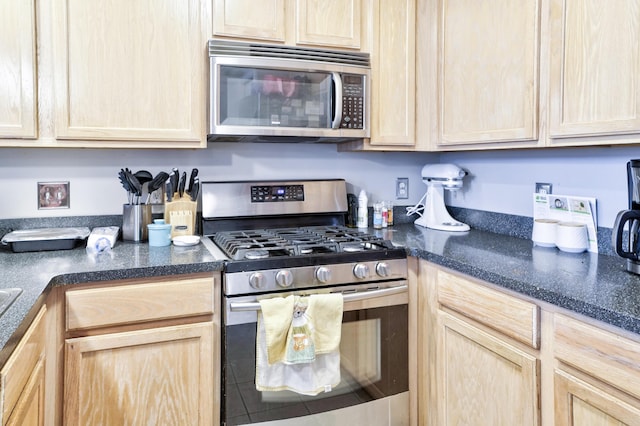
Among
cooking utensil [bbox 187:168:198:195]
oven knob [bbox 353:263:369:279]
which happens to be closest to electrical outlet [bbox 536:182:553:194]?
oven knob [bbox 353:263:369:279]

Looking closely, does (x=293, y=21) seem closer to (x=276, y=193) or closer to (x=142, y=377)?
(x=276, y=193)

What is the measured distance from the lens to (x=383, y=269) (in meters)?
1.72

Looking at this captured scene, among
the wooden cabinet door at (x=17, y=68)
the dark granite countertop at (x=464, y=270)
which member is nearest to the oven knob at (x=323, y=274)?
the dark granite countertop at (x=464, y=270)

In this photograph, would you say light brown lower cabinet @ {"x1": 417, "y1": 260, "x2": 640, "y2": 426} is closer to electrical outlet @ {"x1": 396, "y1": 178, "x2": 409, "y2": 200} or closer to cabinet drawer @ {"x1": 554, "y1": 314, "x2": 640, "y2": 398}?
cabinet drawer @ {"x1": 554, "y1": 314, "x2": 640, "y2": 398}

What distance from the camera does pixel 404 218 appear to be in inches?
97.5

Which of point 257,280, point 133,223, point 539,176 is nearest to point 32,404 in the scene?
point 257,280

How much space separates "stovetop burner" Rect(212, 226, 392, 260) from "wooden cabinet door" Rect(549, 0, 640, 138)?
0.78m

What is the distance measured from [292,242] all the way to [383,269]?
37 centimetres

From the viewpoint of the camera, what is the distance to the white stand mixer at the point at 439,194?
7.19 feet

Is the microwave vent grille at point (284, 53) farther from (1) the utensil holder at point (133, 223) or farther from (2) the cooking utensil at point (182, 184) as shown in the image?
(1) the utensil holder at point (133, 223)

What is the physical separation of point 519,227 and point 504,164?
11.9 inches

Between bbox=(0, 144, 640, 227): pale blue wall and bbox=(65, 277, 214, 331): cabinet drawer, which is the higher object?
bbox=(0, 144, 640, 227): pale blue wall

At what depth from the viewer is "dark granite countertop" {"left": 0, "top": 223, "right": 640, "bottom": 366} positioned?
3.47 ft

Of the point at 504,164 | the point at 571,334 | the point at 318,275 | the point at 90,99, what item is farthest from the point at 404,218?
the point at 90,99
